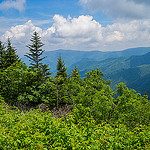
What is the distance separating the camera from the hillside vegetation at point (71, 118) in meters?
4.58

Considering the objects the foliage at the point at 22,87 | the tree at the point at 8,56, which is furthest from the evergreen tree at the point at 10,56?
the foliage at the point at 22,87

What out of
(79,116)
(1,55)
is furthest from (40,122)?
(1,55)

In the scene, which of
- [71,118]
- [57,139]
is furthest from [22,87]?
[57,139]

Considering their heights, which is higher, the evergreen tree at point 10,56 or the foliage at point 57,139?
the evergreen tree at point 10,56

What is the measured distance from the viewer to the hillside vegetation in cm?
458

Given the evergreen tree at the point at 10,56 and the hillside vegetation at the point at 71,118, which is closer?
the hillside vegetation at the point at 71,118

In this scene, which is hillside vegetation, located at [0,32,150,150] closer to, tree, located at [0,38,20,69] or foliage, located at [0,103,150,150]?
foliage, located at [0,103,150,150]

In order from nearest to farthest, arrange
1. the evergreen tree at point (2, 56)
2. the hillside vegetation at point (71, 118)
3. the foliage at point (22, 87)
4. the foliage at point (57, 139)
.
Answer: the foliage at point (57, 139) < the hillside vegetation at point (71, 118) < the foliage at point (22, 87) < the evergreen tree at point (2, 56)

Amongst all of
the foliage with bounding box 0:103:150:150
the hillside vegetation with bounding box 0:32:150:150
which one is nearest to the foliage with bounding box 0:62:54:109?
the hillside vegetation with bounding box 0:32:150:150

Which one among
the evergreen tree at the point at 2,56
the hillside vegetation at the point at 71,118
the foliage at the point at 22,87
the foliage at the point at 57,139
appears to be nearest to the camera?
the foliage at the point at 57,139

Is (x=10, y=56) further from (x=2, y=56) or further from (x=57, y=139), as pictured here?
(x=57, y=139)

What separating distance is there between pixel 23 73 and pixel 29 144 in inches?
454

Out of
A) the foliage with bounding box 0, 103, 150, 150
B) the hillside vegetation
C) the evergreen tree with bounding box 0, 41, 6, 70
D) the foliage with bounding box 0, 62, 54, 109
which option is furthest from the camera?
the evergreen tree with bounding box 0, 41, 6, 70

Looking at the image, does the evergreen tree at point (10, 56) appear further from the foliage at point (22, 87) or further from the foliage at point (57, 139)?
the foliage at point (57, 139)
